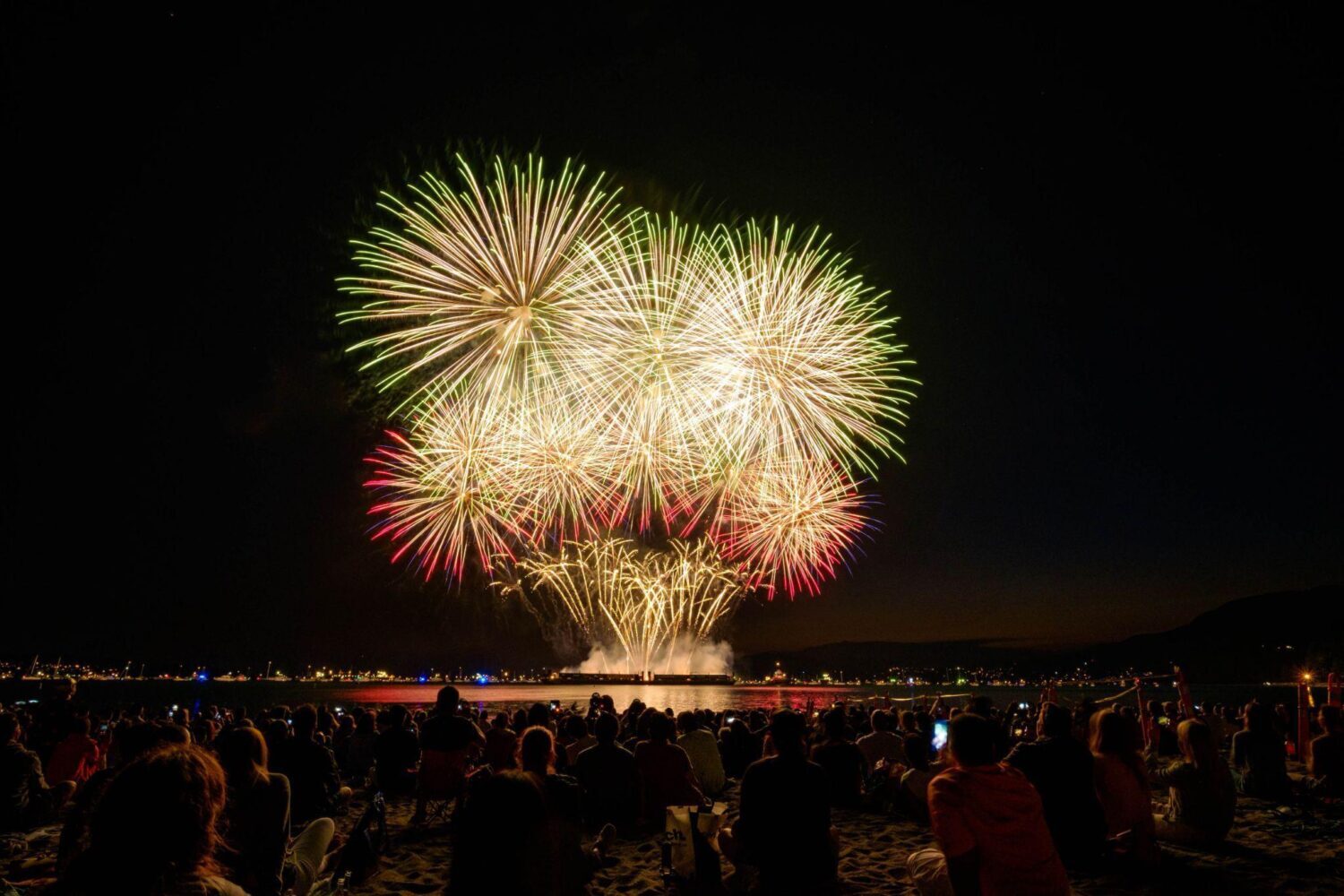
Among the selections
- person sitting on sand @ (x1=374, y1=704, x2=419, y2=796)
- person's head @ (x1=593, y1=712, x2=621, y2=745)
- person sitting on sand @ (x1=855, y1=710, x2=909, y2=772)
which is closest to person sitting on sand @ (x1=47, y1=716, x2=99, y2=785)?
person sitting on sand @ (x1=374, y1=704, x2=419, y2=796)

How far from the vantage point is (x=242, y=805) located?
458 centimetres

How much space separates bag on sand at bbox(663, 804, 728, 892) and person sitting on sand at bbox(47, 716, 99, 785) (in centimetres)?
760

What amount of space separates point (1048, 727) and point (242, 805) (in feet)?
18.9

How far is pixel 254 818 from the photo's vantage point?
4566 millimetres

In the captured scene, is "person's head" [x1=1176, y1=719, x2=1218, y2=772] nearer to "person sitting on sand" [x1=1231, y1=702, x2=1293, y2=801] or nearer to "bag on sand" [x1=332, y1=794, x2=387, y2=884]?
"person sitting on sand" [x1=1231, y1=702, x2=1293, y2=801]

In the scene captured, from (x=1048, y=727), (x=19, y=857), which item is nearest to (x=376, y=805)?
(x=19, y=857)

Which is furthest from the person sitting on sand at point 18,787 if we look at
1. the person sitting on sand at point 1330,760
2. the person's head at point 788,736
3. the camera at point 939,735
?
the person sitting on sand at point 1330,760

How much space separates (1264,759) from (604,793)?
8.64 metres

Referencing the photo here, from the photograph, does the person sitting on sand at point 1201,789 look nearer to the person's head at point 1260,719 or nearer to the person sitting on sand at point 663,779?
the person's head at point 1260,719

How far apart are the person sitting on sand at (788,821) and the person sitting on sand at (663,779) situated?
3.30 metres

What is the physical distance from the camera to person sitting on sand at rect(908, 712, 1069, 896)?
3.78m

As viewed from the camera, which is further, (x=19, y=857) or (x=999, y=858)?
(x=19, y=857)

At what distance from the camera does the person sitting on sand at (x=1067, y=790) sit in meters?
5.83

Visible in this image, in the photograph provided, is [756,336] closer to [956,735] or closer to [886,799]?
[886,799]
